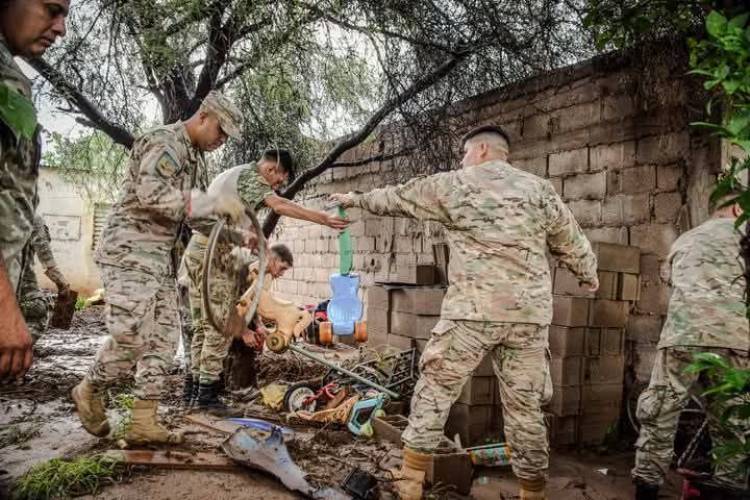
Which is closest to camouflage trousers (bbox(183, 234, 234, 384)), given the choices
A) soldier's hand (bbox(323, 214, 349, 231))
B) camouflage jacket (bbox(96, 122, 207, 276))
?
camouflage jacket (bbox(96, 122, 207, 276))

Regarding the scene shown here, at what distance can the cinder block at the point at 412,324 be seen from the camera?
448 cm

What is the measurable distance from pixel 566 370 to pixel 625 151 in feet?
6.57

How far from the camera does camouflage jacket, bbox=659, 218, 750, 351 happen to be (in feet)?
9.52

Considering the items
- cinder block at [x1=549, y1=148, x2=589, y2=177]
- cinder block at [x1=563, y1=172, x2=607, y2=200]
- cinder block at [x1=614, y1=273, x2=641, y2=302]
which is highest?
cinder block at [x1=549, y1=148, x2=589, y2=177]

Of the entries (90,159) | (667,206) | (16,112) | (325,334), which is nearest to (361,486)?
(16,112)

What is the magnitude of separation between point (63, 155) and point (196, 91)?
2399 millimetres

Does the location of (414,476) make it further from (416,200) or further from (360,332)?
(360,332)

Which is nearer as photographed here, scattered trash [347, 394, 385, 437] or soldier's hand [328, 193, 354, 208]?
soldier's hand [328, 193, 354, 208]

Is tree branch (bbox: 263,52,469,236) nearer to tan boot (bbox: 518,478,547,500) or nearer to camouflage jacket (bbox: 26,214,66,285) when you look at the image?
camouflage jacket (bbox: 26,214,66,285)

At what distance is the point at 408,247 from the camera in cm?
717

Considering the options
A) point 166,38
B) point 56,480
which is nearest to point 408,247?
point 166,38

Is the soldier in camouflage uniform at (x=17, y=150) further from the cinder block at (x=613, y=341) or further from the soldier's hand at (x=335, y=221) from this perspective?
the cinder block at (x=613, y=341)

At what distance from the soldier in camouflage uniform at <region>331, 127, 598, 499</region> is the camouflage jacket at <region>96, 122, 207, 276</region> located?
1636 mm

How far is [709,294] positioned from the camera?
2.97m
